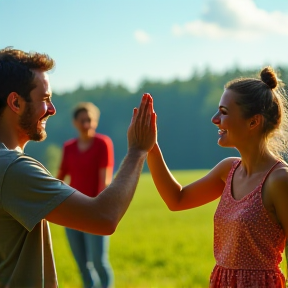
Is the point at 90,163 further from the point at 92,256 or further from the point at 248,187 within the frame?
the point at 248,187

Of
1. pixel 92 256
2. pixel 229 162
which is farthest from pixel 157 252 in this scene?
pixel 229 162

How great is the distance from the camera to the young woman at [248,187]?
2371 mm

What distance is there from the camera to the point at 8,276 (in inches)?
84.2

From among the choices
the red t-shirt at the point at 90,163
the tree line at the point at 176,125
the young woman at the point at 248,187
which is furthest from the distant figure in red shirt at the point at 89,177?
the tree line at the point at 176,125

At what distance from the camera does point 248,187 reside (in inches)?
97.3

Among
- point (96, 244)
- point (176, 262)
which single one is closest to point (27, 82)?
point (96, 244)

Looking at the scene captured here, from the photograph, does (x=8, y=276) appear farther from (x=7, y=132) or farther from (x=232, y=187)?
(x=232, y=187)

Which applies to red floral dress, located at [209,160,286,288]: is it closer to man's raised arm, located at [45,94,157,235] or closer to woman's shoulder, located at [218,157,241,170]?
woman's shoulder, located at [218,157,241,170]

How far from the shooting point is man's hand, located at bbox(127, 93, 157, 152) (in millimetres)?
2309

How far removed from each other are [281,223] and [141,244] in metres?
8.75

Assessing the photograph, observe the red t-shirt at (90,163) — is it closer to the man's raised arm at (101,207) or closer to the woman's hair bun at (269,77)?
the woman's hair bun at (269,77)

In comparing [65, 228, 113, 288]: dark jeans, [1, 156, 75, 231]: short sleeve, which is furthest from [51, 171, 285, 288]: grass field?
[1, 156, 75, 231]: short sleeve

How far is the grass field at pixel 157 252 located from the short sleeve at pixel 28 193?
489 centimetres

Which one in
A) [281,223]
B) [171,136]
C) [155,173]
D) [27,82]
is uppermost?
[171,136]
